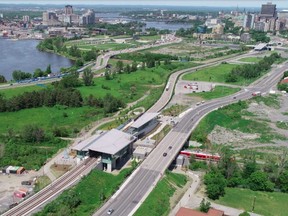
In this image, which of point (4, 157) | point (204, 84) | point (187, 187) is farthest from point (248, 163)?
point (204, 84)

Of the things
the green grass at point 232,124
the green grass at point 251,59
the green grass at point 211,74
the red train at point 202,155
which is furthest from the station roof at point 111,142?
the green grass at point 251,59

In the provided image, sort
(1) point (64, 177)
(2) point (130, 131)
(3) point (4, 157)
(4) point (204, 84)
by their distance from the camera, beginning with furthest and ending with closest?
(4) point (204, 84), (2) point (130, 131), (3) point (4, 157), (1) point (64, 177)

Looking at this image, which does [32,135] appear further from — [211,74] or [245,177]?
[211,74]

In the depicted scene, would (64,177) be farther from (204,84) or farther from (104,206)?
(204,84)

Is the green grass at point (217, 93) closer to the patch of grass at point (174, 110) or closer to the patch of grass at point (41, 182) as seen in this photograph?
the patch of grass at point (174, 110)

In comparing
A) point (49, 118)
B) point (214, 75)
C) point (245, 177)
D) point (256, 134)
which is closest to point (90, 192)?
point (245, 177)
